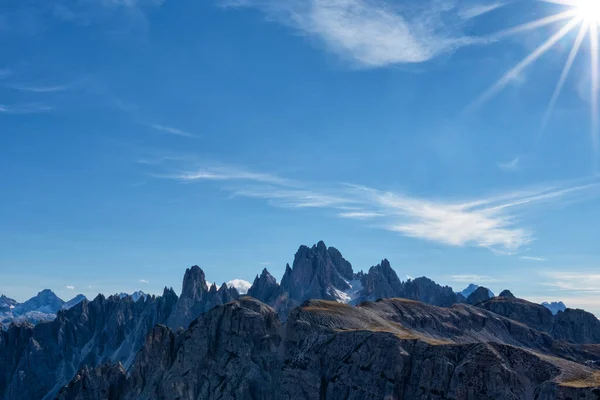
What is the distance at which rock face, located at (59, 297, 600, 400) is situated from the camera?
125 metres

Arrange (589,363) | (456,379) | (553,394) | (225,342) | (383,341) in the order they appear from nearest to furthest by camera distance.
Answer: (553,394) < (456,379) < (383,341) < (225,342) < (589,363)

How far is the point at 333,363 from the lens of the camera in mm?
147500

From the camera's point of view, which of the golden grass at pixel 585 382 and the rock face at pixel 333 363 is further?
the rock face at pixel 333 363

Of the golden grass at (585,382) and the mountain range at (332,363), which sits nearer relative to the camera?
the golden grass at (585,382)

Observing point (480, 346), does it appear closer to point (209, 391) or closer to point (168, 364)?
point (209, 391)

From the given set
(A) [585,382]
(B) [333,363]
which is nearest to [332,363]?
(B) [333,363]

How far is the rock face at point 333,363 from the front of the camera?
411 ft

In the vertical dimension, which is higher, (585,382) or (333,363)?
(585,382)

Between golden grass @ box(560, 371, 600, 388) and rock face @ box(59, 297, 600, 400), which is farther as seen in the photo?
rock face @ box(59, 297, 600, 400)

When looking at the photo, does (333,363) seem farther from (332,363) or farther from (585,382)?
(585,382)

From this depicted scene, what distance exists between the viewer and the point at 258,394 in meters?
161

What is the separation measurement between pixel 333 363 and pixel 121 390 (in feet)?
291

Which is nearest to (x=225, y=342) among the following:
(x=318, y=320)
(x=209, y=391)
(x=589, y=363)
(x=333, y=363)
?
(x=209, y=391)

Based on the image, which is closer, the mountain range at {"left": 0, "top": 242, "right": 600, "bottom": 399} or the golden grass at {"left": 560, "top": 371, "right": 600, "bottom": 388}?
the golden grass at {"left": 560, "top": 371, "right": 600, "bottom": 388}
